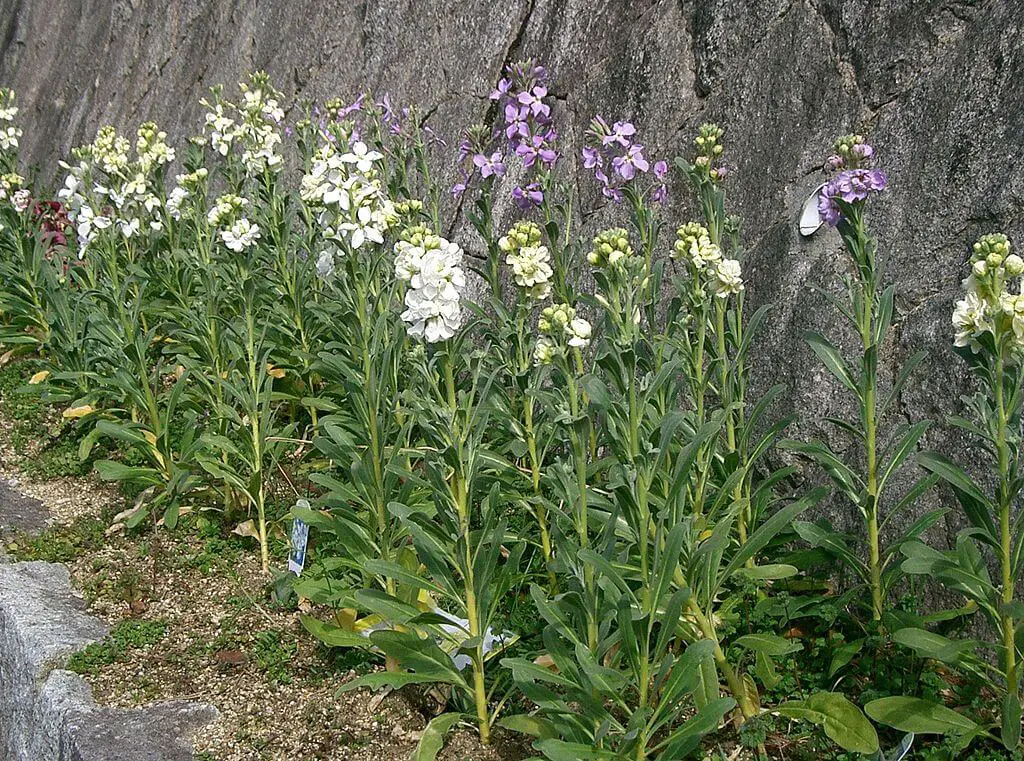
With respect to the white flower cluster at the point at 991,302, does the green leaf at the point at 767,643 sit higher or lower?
lower

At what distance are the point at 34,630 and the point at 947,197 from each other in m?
3.20

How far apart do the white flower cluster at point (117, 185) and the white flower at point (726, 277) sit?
9.30 feet

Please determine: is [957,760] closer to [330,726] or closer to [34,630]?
[330,726]

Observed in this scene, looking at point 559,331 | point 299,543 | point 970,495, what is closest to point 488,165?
point 559,331

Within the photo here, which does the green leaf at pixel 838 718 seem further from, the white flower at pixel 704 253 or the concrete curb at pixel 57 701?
the concrete curb at pixel 57 701

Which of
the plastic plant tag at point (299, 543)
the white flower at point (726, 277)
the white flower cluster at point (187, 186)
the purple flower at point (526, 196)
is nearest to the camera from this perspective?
the white flower at point (726, 277)

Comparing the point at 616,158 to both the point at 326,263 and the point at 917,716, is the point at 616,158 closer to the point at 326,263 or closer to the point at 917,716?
the point at 326,263

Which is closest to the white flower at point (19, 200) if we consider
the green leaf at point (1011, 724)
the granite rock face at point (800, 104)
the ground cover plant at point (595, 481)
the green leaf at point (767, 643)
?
the ground cover plant at point (595, 481)

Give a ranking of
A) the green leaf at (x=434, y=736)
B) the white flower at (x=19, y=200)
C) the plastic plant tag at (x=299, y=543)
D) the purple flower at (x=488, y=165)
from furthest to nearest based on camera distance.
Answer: the white flower at (x=19, y=200) → the purple flower at (x=488, y=165) → the plastic plant tag at (x=299, y=543) → the green leaf at (x=434, y=736)

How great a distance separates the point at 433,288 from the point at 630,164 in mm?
967

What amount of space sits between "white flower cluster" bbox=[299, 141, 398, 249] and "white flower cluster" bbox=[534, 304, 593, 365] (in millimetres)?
825

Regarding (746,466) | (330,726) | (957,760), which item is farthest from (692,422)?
(330,726)

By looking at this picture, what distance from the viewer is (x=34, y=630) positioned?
127 inches

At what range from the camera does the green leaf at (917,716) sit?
220 cm
